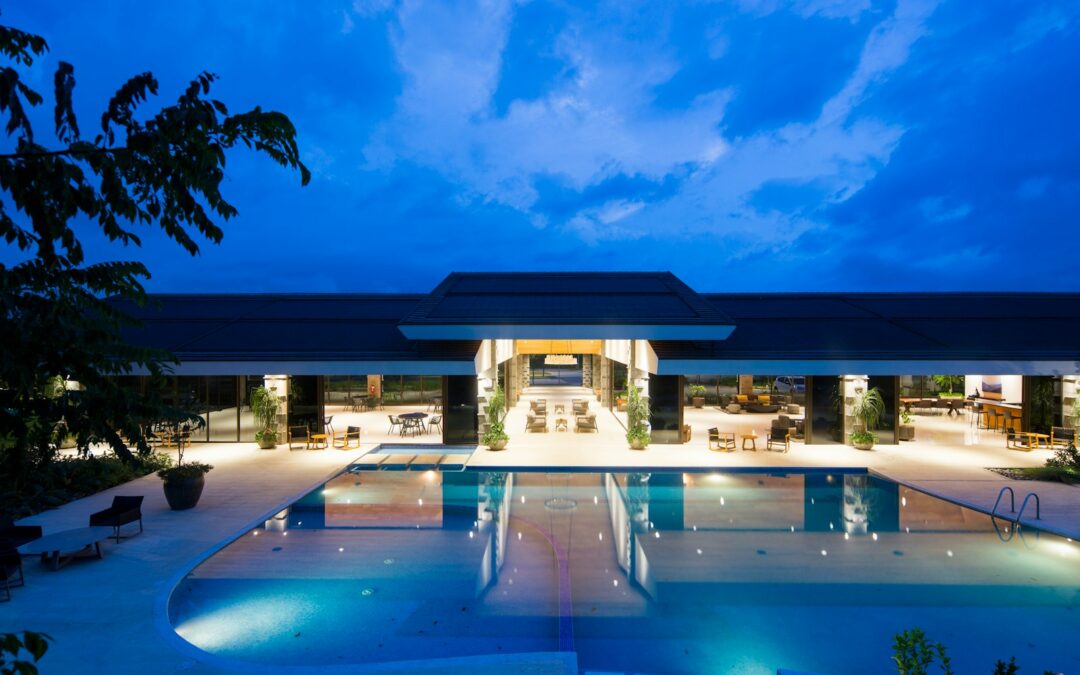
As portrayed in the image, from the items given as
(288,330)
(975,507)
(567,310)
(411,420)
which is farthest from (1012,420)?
(288,330)

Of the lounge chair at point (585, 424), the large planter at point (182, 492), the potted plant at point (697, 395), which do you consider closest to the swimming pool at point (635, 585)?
the large planter at point (182, 492)

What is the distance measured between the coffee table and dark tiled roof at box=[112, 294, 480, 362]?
8.05 metres

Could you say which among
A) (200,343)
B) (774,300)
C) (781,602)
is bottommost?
(781,602)

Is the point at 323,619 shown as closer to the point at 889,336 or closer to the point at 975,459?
the point at 975,459

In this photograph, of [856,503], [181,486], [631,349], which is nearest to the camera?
[181,486]

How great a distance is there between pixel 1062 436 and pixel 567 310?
52.0 ft

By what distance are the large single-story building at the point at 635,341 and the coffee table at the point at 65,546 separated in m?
5.85

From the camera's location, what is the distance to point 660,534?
32.3 feet

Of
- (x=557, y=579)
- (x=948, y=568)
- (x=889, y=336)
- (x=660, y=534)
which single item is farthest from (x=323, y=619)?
(x=889, y=336)

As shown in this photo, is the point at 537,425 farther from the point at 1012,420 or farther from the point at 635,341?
the point at 1012,420

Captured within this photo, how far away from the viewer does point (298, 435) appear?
56.3 ft

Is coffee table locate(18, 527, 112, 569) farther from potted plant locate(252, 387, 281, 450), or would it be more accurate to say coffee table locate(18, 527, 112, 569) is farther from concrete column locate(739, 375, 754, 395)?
concrete column locate(739, 375, 754, 395)

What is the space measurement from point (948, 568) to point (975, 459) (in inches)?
347

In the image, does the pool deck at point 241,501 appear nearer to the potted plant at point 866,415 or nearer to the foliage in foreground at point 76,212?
the potted plant at point 866,415
